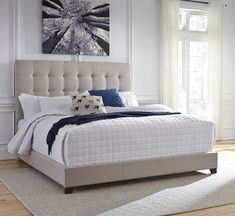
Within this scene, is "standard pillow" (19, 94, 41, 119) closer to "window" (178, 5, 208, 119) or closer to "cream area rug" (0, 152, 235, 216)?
"cream area rug" (0, 152, 235, 216)

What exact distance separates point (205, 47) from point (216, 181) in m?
3.51

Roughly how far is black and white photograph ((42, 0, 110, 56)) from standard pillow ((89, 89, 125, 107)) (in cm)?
75

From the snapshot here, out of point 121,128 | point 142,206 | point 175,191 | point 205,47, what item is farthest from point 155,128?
point 205,47

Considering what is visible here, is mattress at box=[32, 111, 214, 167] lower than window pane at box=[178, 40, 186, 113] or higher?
lower

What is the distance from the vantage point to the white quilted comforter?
383 cm

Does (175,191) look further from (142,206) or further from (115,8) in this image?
(115,8)

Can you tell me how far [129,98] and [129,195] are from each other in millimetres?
2489

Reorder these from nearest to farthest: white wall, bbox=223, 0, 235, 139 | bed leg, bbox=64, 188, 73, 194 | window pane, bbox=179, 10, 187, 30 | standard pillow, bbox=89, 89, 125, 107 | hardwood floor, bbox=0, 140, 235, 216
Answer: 1. hardwood floor, bbox=0, 140, 235, 216
2. bed leg, bbox=64, 188, 73, 194
3. standard pillow, bbox=89, 89, 125, 107
4. window pane, bbox=179, 10, 187, 30
5. white wall, bbox=223, 0, 235, 139

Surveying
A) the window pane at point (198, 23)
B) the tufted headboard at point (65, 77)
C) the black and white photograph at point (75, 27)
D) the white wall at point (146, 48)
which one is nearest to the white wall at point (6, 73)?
the tufted headboard at point (65, 77)

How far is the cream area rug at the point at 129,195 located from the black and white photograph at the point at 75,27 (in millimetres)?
2077

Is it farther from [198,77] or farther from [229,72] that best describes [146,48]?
[229,72]

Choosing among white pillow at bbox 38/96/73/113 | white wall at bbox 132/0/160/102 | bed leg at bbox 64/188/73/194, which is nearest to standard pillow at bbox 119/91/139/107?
white wall at bbox 132/0/160/102

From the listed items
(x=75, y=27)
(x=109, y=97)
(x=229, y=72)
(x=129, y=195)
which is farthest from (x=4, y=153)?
(x=229, y=72)

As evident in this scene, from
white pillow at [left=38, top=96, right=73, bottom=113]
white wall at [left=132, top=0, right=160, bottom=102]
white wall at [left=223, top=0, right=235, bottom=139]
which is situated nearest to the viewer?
white pillow at [left=38, top=96, right=73, bottom=113]
